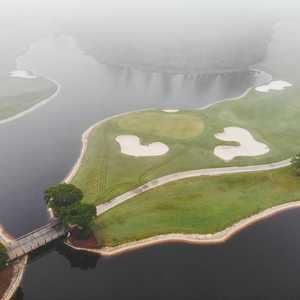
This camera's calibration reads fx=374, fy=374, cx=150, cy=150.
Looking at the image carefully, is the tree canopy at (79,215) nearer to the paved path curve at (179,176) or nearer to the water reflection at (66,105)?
the paved path curve at (179,176)

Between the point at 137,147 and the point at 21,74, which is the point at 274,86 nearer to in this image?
the point at 137,147

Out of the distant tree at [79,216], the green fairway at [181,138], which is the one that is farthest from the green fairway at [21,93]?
the distant tree at [79,216]

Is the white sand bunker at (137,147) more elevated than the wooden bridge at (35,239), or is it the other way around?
the white sand bunker at (137,147)

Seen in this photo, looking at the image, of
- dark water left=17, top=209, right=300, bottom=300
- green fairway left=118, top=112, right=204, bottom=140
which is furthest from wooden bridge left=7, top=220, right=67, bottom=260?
green fairway left=118, top=112, right=204, bottom=140

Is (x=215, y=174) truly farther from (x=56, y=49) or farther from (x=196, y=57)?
(x=56, y=49)

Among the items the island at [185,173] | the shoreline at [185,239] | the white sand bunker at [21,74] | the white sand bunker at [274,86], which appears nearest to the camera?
the shoreline at [185,239]

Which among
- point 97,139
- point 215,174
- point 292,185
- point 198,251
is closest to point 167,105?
point 97,139

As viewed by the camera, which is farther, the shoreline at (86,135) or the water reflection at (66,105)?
the shoreline at (86,135)
